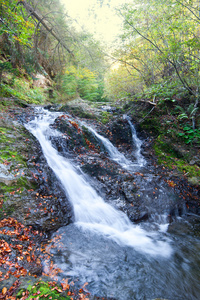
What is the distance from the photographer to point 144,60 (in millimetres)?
10469

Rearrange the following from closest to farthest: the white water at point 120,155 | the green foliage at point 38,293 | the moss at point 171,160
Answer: the green foliage at point 38,293 < the moss at point 171,160 < the white water at point 120,155

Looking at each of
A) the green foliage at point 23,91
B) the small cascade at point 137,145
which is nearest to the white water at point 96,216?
the small cascade at point 137,145

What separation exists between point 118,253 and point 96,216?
1230 mm

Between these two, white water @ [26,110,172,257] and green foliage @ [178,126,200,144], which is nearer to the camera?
white water @ [26,110,172,257]

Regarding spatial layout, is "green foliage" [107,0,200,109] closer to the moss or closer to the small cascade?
the small cascade

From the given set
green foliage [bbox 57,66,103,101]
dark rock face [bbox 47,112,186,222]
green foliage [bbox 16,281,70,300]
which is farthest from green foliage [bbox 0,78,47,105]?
green foliage [bbox 16,281,70,300]

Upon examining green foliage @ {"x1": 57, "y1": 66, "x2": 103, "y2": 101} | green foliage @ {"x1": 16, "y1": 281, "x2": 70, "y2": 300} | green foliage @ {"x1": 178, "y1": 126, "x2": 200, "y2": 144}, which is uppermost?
green foliage @ {"x1": 57, "y1": 66, "x2": 103, "y2": 101}

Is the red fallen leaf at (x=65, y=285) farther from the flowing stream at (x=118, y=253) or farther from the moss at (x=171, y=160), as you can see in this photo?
the moss at (x=171, y=160)

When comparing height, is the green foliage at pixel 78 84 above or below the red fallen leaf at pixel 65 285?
above

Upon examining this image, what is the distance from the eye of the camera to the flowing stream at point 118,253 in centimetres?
272

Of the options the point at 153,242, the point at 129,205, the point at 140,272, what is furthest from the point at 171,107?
the point at 140,272

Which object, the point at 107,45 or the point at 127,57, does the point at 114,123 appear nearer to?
the point at 127,57

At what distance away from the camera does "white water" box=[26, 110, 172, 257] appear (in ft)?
12.7

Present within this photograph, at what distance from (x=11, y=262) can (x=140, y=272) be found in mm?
2288
